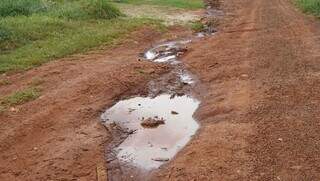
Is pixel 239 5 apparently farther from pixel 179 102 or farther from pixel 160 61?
pixel 179 102

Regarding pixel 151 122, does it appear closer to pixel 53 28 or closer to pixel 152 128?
pixel 152 128

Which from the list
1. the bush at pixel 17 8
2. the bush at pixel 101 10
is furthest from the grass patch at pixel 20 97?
the bush at pixel 101 10

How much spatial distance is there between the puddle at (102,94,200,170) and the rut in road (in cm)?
29

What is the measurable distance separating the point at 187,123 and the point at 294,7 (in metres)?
14.9

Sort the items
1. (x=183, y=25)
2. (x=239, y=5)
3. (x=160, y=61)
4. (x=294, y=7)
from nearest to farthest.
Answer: (x=160, y=61) < (x=183, y=25) < (x=294, y=7) < (x=239, y=5)

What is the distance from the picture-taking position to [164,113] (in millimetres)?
10719

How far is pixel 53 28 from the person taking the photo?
54.2ft

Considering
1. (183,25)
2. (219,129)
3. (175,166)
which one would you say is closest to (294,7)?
(183,25)

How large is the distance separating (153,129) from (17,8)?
9.86 metres

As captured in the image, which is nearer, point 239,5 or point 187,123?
point 187,123

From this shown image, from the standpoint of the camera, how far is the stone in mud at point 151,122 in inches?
396

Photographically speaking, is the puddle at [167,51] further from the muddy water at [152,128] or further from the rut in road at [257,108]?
the muddy water at [152,128]

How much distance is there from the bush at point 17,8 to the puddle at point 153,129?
806 centimetres

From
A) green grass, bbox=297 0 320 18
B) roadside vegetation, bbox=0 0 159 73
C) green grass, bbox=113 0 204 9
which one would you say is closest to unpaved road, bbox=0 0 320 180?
roadside vegetation, bbox=0 0 159 73
